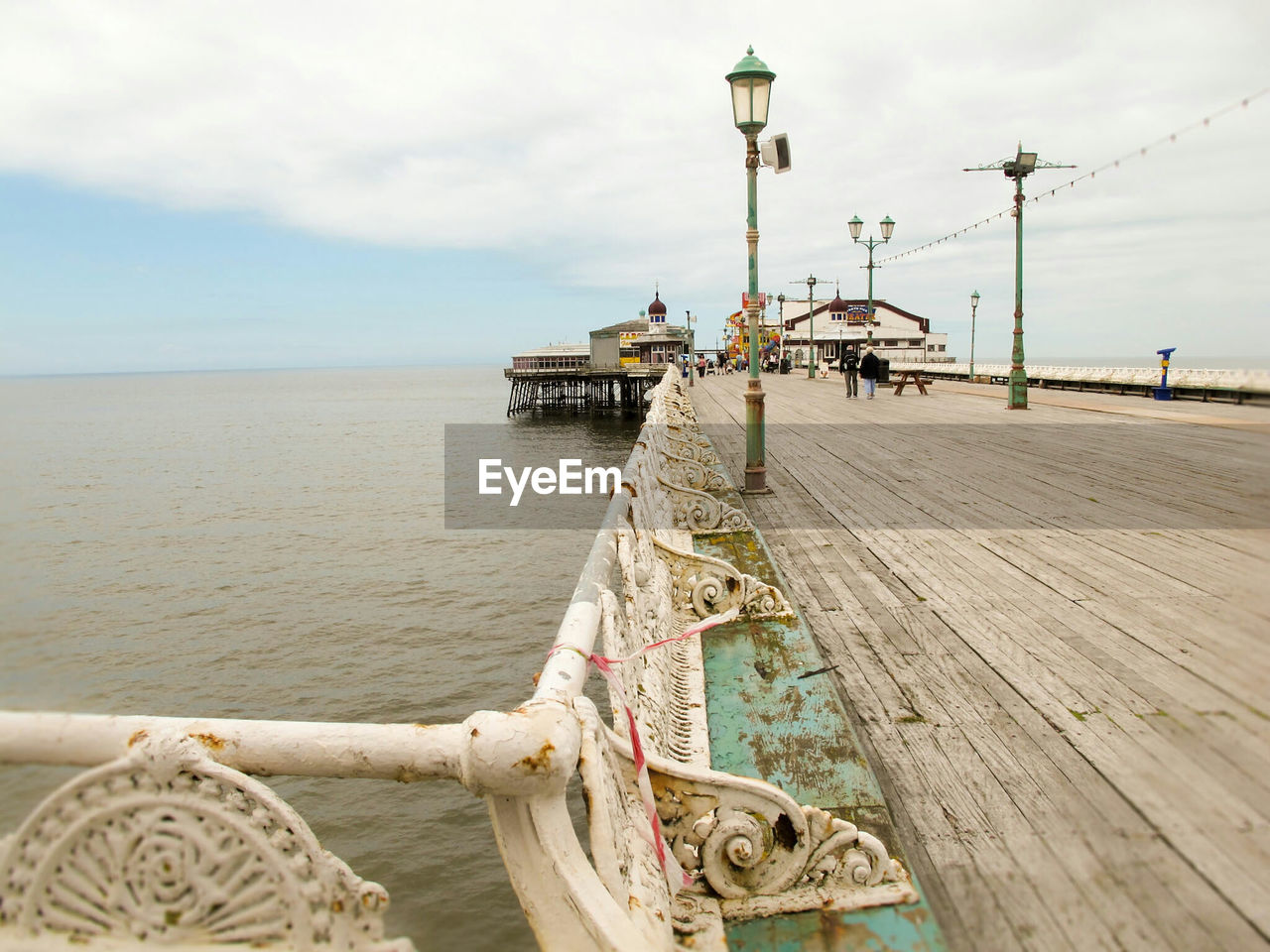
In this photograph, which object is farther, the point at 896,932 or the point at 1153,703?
the point at 1153,703

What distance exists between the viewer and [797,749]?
A: 3.23 m

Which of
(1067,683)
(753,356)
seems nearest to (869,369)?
(753,356)

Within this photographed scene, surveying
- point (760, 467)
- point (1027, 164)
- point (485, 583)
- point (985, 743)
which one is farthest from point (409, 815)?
point (1027, 164)

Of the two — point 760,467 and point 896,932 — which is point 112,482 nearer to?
point 760,467

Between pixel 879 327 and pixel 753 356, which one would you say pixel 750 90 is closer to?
pixel 753 356

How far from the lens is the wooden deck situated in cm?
215

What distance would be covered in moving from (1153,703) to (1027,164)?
1717cm

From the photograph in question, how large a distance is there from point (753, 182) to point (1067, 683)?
7.07 meters

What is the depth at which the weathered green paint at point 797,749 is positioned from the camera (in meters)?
2.25

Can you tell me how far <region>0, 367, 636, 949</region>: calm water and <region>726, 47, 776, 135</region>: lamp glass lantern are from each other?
7.58 metres

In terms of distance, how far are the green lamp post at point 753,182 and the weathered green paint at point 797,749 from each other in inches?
187

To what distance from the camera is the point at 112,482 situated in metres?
36.9

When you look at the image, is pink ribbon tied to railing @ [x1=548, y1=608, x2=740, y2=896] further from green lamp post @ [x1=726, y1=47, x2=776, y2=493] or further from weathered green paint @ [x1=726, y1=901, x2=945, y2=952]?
green lamp post @ [x1=726, y1=47, x2=776, y2=493]

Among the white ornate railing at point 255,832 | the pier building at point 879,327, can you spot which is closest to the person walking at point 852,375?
the white ornate railing at point 255,832
